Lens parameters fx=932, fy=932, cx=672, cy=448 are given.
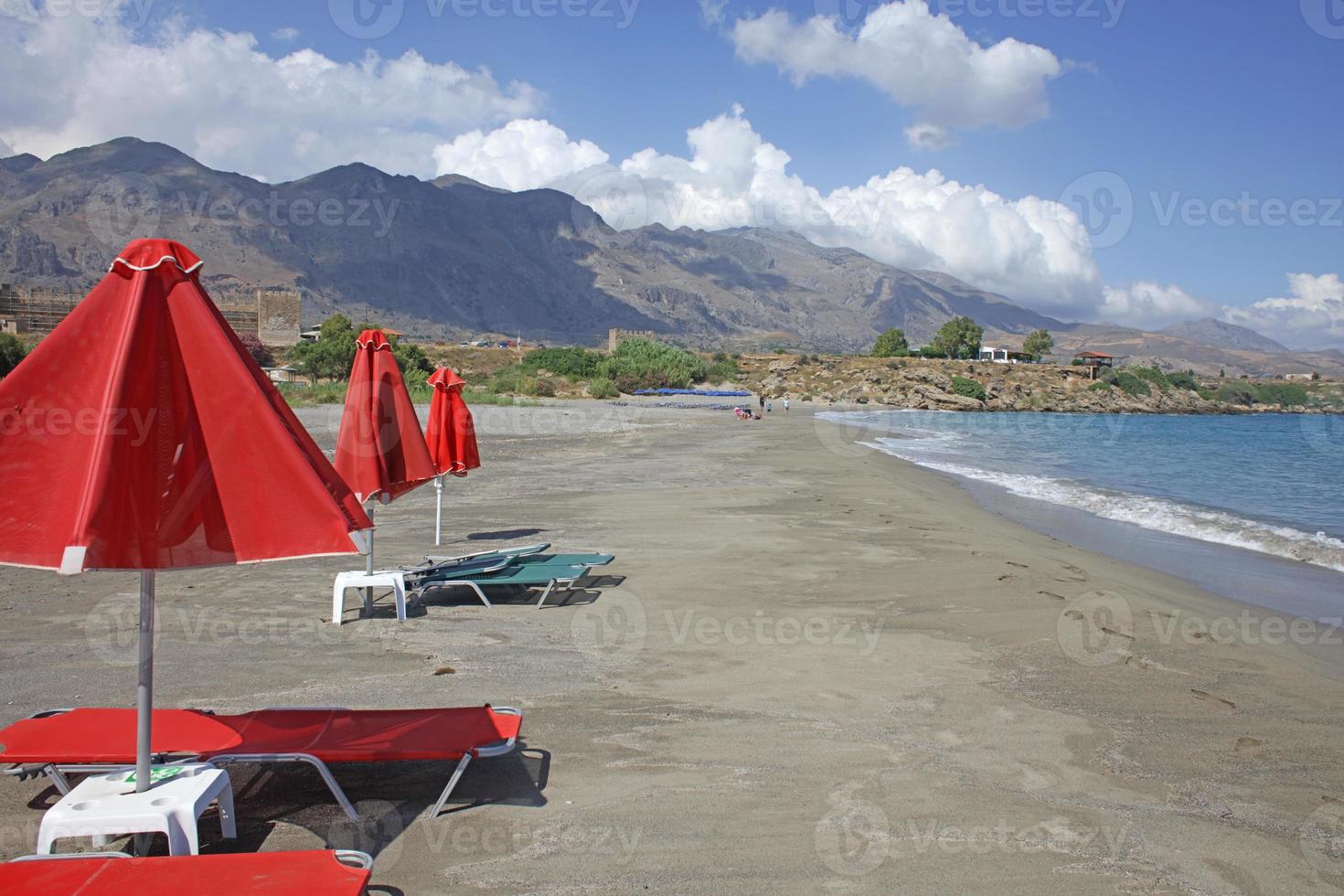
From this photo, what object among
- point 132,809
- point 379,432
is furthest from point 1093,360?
point 132,809

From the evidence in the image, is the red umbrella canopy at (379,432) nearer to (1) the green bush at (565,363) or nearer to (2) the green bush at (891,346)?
(1) the green bush at (565,363)

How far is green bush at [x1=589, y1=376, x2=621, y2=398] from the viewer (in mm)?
68625

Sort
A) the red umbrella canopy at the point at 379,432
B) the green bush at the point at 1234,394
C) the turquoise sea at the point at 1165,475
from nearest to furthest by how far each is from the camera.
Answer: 1. the red umbrella canopy at the point at 379,432
2. the turquoise sea at the point at 1165,475
3. the green bush at the point at 1234,394

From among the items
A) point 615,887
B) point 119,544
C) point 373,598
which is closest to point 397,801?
point 615,887

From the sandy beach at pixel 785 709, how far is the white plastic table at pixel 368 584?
0.20 metres

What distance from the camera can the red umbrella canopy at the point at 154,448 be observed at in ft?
10.5

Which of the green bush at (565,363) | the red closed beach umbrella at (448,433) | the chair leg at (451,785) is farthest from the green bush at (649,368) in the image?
the chair leg at (451,785)

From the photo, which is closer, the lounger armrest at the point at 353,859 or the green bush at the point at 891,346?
the lounger armrest at the point at 353,859

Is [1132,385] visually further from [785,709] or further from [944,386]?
[785,709]

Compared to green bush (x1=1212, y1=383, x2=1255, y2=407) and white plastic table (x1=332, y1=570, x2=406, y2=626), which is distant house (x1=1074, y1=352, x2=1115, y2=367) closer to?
green bush (x1=1212, y1=383, x2=1255, y2=407)

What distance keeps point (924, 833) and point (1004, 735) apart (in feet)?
5.10

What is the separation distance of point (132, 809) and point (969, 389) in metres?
91.2

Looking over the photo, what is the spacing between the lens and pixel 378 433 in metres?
8.30

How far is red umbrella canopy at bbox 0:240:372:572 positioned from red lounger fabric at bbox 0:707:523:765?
1287mm
